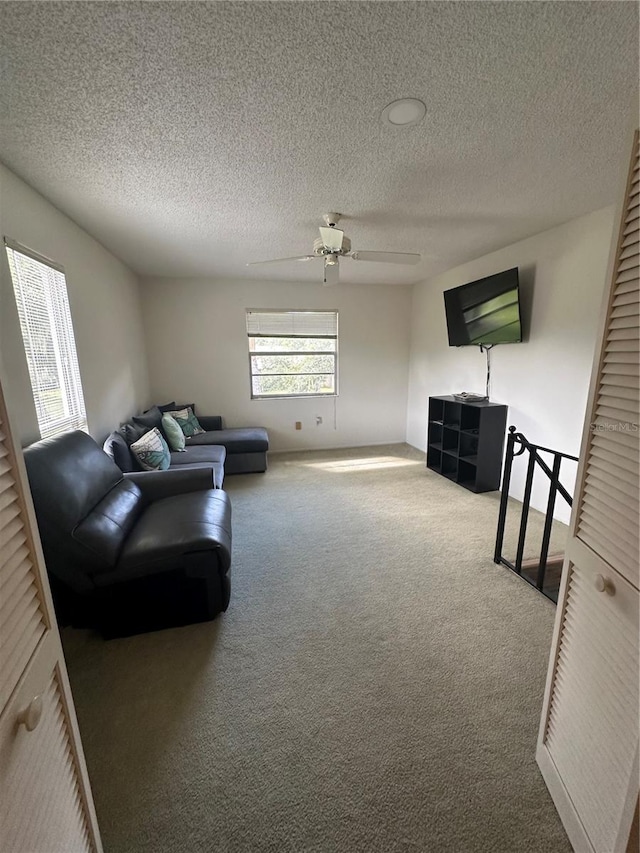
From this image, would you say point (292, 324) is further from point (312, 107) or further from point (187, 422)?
point (312, 107)

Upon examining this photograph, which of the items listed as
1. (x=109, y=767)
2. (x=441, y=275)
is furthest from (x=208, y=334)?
(x=109, y=767)

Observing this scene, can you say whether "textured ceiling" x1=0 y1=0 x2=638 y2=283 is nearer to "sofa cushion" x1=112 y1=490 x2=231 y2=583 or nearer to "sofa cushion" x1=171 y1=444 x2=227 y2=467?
"sofa cushion" x1=112 y1=490 x2=231 y2=583

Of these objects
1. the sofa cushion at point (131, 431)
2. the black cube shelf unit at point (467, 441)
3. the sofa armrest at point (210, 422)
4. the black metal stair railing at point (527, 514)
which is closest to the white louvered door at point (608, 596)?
the black metal stair railing at point (527, 514)

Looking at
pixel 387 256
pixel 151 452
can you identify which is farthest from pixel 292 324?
pixel 151 452

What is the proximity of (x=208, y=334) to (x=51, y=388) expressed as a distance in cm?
259

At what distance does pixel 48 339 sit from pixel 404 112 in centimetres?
240

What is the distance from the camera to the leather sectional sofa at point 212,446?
3.02 meters

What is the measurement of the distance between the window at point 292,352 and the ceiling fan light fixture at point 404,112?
331 cm

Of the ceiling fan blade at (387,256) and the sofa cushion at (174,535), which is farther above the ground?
the ceiling fan blade at (387,256)

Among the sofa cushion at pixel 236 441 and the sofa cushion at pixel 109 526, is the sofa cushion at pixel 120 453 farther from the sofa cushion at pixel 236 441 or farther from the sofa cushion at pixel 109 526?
the sofa cushion at pixel 236 441

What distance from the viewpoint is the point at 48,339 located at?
2.17 m

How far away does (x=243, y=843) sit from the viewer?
3.34 ft

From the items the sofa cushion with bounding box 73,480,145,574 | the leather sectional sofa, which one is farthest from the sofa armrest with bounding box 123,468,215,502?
the leather sectional sofa

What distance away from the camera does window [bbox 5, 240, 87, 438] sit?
1928 mm
